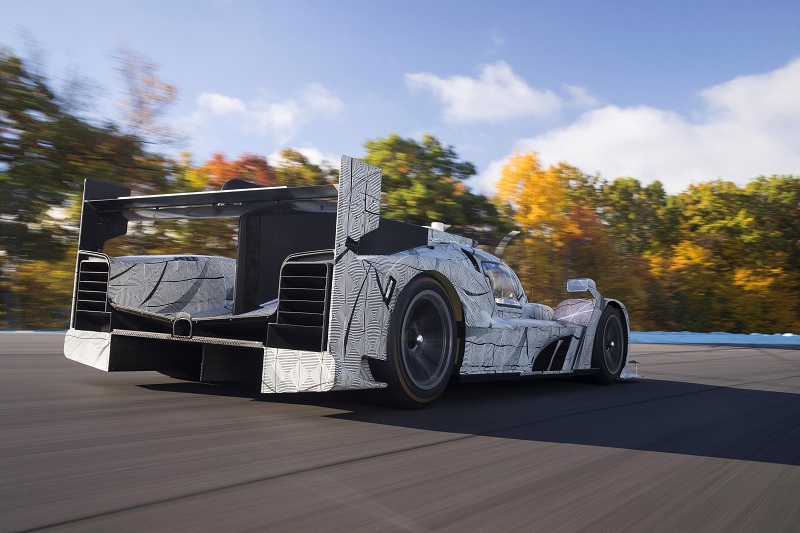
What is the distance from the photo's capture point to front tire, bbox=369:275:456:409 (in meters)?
4.73

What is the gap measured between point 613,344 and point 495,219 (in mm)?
16495

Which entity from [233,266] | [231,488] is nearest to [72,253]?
[233,266]

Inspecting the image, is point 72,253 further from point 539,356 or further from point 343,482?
point 343,482

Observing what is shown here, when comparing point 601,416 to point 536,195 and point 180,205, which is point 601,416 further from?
point 536,195

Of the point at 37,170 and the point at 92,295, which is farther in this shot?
the point at 37,170

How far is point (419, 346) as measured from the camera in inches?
200

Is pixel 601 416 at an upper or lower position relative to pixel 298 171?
lower

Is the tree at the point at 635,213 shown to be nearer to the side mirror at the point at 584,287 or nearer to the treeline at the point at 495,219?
the treeline at the point at 495,219

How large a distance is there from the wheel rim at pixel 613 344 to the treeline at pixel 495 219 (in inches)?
34.5

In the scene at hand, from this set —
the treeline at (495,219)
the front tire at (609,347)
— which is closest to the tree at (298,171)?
the treeline at (495,219)

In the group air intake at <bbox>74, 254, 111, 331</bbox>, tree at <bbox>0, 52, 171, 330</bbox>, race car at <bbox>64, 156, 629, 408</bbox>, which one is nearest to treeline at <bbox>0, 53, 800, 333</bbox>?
tree at <bbox>0, 52, 171, 330</bbox>

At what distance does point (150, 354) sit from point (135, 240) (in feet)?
44.2

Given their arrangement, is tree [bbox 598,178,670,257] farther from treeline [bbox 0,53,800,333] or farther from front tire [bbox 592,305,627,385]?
front tire [bbox 592,305,627,385]

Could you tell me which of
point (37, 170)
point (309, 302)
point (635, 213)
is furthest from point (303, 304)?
point (635, 213)
